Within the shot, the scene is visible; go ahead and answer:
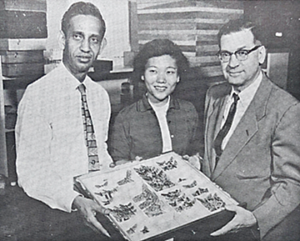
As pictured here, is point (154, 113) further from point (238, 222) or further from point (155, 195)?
point (238, 222)

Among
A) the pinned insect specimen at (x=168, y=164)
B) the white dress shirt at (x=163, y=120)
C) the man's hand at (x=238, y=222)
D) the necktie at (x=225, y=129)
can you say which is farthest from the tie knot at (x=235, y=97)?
the man's hand at (x=238, y=222)

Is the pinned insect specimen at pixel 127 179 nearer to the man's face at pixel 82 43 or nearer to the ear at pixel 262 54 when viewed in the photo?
the man's face at pixel 82 43

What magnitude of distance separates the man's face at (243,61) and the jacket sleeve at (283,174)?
28cm

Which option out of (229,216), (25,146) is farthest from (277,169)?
(25,146)

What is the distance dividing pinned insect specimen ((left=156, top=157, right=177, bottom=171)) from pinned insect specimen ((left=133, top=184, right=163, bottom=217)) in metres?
0.16

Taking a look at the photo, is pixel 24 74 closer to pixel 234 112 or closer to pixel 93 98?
pixel 93 98

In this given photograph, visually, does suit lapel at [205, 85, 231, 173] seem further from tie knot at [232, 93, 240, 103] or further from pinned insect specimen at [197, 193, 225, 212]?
pinned insect specimen at [197, 193, 225, 212]

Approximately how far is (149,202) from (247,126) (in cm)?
66

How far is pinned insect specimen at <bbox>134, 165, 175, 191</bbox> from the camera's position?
1.88m

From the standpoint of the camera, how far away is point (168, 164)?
1942 millimetres

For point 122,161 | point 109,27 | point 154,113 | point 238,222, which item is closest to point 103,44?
point 109,27

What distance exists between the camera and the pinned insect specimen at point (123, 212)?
176 cm

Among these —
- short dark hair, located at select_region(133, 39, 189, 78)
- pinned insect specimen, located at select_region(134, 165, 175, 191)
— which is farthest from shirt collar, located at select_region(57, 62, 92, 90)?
pinned insect specimen, located at select_region(134, 165, 175, 191)

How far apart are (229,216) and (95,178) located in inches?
28.7
